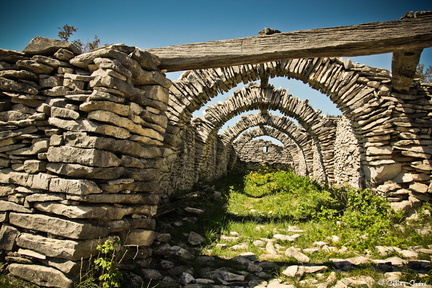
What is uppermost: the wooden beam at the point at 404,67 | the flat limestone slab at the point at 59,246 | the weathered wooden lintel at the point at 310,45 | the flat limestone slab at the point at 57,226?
the wooden beam at the point at 404,67

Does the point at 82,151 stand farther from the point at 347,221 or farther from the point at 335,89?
the point at 335,89

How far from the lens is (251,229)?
16.4 ft

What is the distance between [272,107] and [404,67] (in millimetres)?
6098

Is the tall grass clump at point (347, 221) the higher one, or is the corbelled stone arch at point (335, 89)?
the corbelled stone arch at point (335, 89)

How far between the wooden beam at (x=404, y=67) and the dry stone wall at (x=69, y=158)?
13.1ft

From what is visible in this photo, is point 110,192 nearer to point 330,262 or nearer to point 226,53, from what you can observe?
point 226,53

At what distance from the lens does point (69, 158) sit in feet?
8.20

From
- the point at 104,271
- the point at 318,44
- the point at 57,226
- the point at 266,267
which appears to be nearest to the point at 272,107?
the point at 318,44

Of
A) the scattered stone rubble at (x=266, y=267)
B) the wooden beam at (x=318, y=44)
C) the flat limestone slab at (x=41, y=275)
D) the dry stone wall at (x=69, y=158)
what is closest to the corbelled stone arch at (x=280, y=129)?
the scattered stone rubble at (x=266, y=267)

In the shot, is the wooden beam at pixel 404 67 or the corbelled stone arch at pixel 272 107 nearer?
the wooden beam at pixel 404 67

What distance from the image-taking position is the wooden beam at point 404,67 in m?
3.76

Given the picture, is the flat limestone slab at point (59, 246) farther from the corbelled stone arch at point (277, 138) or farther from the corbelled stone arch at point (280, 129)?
the corbelled stone arch at point (277, 138)

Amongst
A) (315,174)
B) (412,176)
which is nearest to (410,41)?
(412,176)

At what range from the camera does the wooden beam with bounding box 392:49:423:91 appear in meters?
3.76
